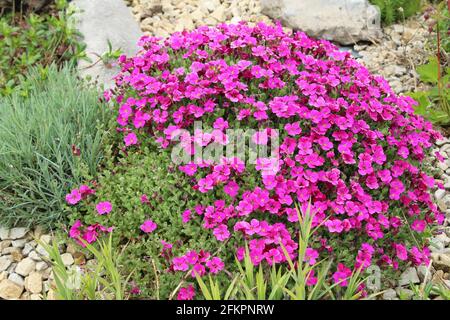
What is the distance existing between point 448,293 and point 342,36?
3232mm

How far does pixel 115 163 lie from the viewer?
400 cm

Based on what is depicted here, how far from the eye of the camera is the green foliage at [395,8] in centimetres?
582

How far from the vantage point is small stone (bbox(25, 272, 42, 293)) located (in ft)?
11.1

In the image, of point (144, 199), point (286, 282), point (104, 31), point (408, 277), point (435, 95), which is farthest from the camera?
point (104, 31)

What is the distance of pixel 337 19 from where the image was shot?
Result: 569cm

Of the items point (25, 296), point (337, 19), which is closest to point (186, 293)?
point (25, 296)

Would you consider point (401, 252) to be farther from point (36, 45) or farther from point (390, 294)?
point (36, 45)

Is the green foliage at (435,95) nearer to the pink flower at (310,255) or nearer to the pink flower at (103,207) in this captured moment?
the pink flower at (310,255)

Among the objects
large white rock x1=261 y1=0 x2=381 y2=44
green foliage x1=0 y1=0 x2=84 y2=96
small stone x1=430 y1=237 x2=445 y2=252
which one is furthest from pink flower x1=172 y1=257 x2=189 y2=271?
large white rock x1=261 y1=0 x2=381 y2=44

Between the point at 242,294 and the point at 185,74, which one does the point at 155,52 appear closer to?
the point at 185,74

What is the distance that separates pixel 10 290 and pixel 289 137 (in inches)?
72.4

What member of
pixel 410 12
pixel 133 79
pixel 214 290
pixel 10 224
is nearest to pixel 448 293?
pixel 214 290

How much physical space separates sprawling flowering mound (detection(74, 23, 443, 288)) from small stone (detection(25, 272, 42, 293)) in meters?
0.96

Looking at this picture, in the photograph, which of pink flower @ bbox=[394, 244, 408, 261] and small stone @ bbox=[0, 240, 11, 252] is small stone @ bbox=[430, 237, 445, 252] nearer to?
pink flower @ bbox=[394, 244, 408, 261]
